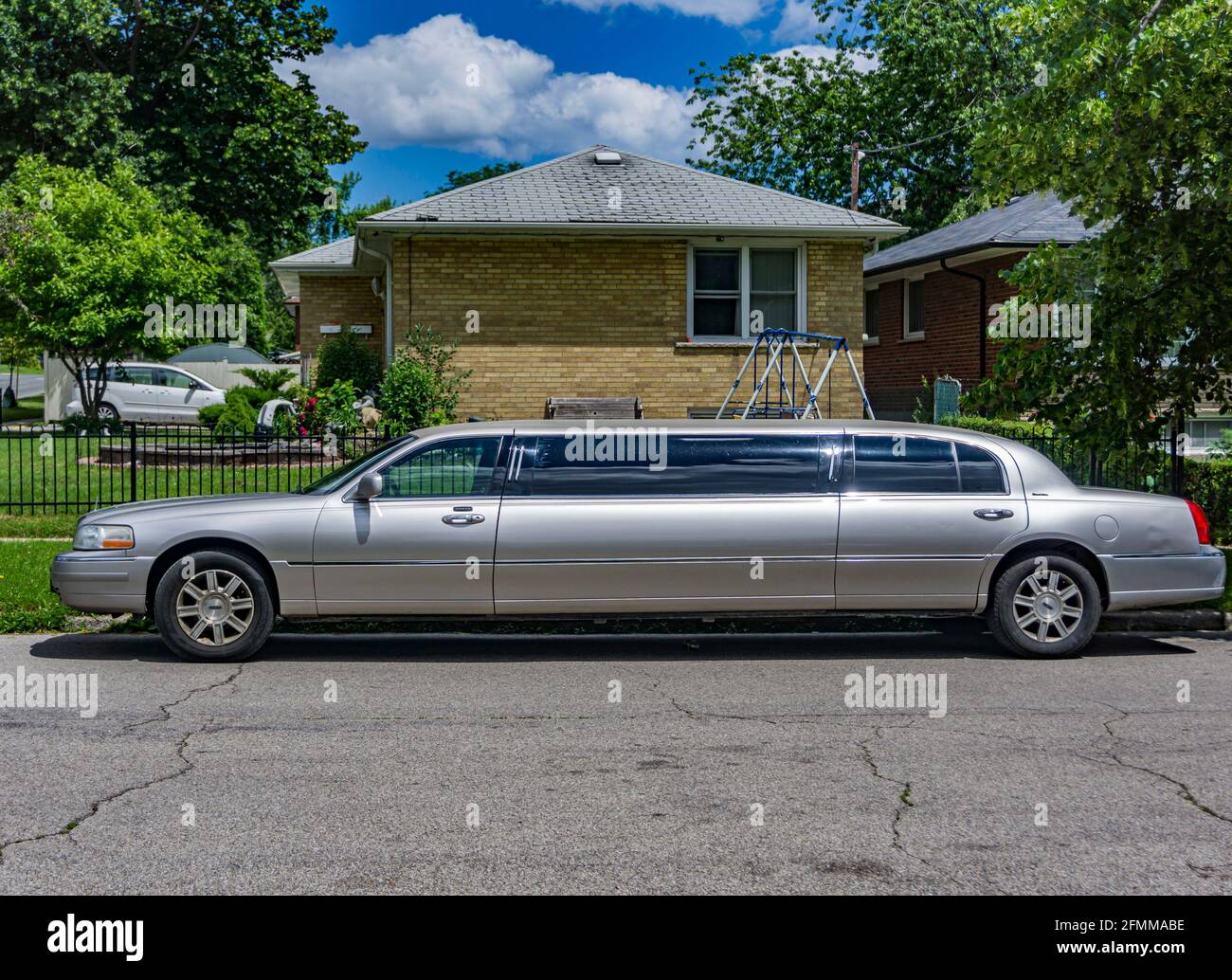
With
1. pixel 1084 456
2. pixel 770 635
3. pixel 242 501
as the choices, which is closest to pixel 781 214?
pixel 1084 456

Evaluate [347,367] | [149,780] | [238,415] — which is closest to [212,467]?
[238,415]

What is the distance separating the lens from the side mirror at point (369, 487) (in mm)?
8617

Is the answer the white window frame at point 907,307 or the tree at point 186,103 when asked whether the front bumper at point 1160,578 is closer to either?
the white window frame at point 907,307

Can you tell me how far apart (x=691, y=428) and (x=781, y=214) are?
1324 centimetres

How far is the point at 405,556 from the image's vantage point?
8.61 m

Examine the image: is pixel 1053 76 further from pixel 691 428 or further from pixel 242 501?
pixel 242 501

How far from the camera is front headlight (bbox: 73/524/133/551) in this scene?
869cm

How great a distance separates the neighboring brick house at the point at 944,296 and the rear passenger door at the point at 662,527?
1528 cm

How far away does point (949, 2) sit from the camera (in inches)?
1644

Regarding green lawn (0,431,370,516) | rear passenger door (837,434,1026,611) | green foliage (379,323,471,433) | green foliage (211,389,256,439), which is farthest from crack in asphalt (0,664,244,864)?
green foliage (211,389,256,439)

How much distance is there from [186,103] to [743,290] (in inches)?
984

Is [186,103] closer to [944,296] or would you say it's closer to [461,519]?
[944,296]

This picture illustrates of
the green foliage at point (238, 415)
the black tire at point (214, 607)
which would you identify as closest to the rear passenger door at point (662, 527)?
the black tire at point (214, 607)

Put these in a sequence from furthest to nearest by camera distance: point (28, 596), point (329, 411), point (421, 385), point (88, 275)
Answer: point (88, 275)
point (329, 411)
point (421, 385)
point (28, 596)
